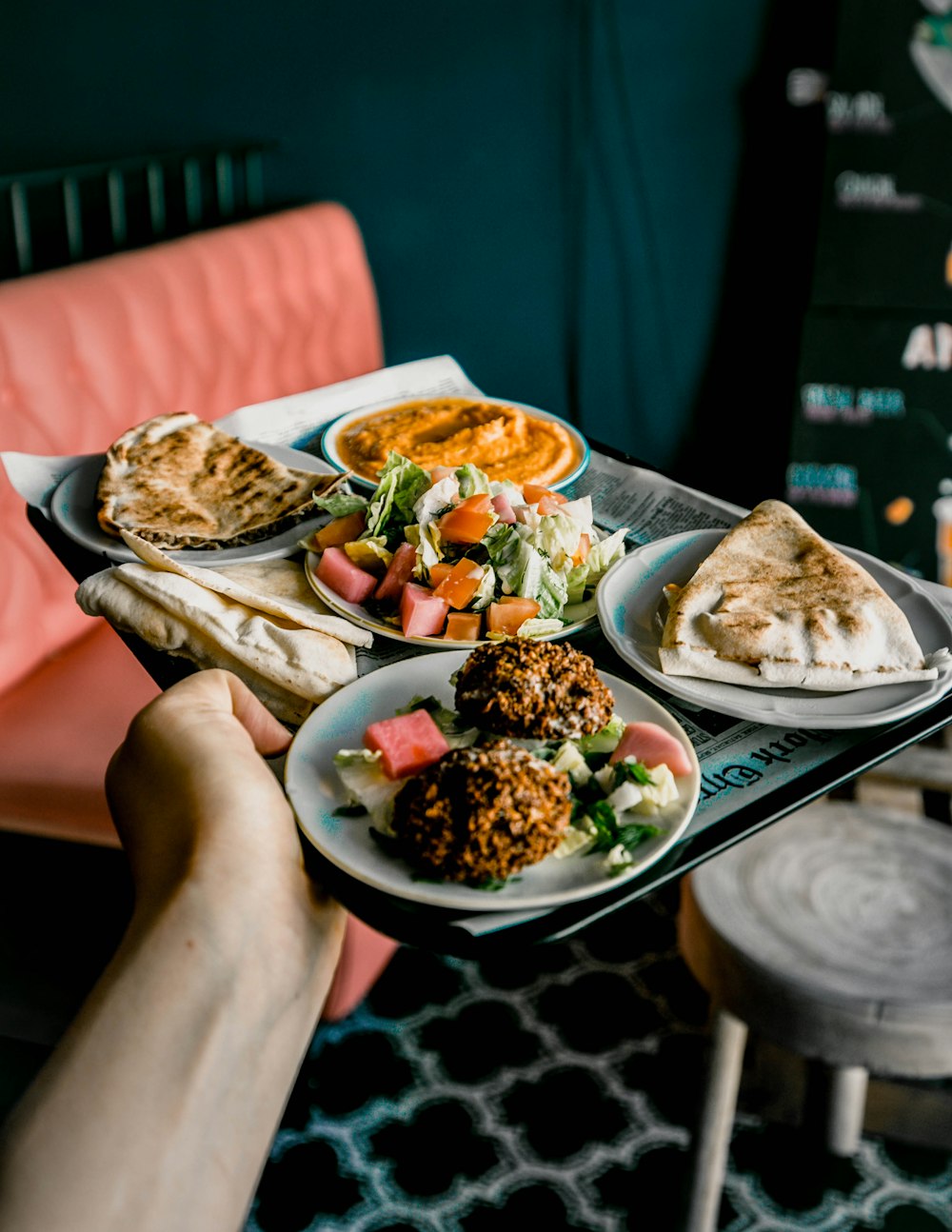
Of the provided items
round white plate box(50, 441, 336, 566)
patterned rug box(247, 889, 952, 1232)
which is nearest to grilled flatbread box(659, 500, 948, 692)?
round white plate box(50, 441, 336, 566)

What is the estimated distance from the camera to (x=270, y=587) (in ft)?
4.93

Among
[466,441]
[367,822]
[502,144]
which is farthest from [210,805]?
[502,144]

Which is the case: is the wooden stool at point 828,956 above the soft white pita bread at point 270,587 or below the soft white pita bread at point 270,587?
below

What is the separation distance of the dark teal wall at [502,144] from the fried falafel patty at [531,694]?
97.0 inches

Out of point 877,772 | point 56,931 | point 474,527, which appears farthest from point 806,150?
point 56,931

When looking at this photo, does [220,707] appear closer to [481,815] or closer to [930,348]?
[481,815]

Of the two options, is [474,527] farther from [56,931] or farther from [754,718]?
[56,931]

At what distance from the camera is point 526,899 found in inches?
36.2

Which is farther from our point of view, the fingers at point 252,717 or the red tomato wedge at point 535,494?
the red tomato wedge at point 535,494

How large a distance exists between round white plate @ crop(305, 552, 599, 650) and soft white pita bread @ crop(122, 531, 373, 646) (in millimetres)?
12

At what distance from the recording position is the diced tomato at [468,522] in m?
1.45

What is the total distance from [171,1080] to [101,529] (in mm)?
961

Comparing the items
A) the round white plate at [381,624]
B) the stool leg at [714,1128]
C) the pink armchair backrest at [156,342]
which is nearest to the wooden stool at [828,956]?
the stool leg at [714,1128]

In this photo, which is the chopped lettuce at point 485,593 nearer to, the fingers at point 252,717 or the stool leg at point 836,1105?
the fingers at point 252,717
